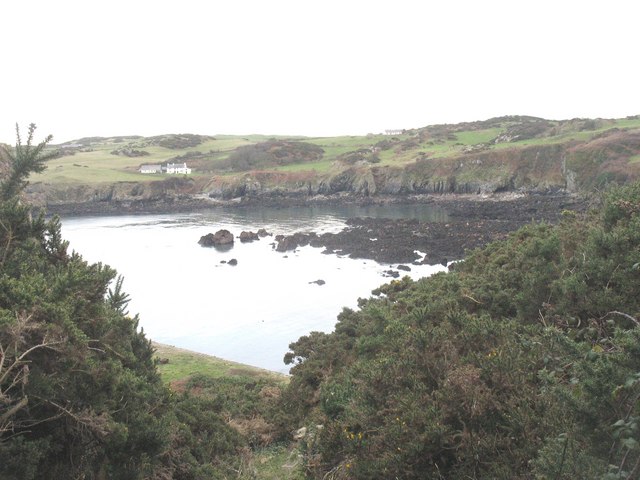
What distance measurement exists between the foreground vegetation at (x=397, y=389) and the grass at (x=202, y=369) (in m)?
8.92

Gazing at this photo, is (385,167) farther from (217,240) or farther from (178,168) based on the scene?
(178,168)

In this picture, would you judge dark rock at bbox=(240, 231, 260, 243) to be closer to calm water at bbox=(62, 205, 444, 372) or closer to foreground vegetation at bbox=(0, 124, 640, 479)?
calm water at bbox=(62, 205, 444, 372)

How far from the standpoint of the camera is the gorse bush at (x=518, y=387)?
3984 mm

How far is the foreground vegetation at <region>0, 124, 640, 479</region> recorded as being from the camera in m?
→ 4.54

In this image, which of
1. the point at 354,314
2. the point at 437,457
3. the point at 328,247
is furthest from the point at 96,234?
the point at 437,457

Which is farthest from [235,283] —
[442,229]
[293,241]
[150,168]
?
[150,168]

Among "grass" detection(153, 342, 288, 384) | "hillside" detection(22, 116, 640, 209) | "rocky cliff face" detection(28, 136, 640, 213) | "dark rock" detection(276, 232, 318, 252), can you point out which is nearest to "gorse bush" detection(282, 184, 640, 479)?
"grass" detection(153, 342, 288, 384)

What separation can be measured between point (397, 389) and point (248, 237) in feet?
182

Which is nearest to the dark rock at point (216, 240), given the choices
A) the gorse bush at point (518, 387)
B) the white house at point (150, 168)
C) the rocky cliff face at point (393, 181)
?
the rocky cliff face at point (393, 181)

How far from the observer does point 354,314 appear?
66.7ft

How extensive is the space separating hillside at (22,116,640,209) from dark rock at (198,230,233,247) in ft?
120

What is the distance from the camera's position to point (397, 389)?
7.29 m

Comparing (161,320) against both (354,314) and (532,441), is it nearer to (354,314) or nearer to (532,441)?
(354,314)

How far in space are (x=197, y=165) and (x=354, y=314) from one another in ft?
372
